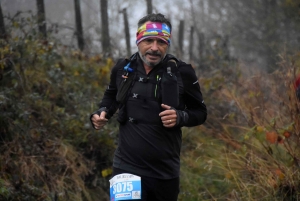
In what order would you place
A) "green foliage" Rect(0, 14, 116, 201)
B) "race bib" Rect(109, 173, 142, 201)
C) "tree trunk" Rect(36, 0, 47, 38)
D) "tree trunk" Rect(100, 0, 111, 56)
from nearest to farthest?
"race bib" Rect(109, 173, 142, 201) < "green foliage" Rect(0, 14, 116, 201) < "tree trunk" Rect(36, 0, 47, 38) < "tree trunk" Rect(100, 0, 111, 56)

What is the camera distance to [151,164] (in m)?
3.72

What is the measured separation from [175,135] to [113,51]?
290 inches

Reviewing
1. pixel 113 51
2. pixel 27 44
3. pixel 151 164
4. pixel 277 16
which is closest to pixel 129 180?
pixel 151 164

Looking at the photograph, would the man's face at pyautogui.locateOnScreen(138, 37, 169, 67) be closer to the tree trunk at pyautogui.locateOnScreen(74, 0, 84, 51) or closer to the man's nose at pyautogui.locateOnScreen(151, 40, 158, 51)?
the man's nose at pyautogui.locateOnScreen(151, 40, 158, 51)

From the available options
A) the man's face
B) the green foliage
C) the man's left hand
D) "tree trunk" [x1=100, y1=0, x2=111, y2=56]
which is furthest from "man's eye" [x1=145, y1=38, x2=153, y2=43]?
"tree trunk" [x1=100, y1=0, x2=111, y2=56]

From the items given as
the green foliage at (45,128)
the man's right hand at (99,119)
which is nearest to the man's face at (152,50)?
the man's right hand at (99,119)

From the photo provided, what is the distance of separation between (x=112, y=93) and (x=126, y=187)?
2.69ft

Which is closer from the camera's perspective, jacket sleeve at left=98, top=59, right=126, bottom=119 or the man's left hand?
the man's left hand

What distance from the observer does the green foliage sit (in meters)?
5.37

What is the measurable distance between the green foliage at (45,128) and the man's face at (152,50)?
5.87 feet

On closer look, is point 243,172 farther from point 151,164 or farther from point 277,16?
point 277,16

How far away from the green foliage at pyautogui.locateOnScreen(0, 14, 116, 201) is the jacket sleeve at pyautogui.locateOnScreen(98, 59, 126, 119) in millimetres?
1247

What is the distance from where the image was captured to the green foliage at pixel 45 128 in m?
5.37

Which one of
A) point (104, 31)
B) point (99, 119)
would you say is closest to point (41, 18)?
point (104, 31)
